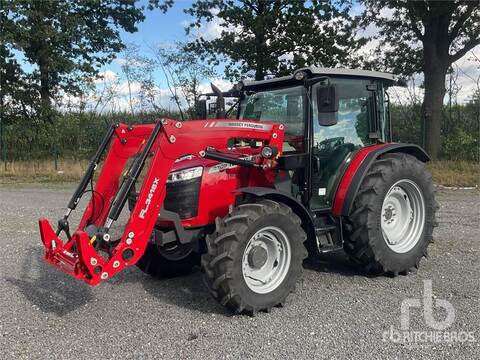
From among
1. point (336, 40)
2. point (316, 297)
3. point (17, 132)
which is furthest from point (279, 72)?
point (316, 297)

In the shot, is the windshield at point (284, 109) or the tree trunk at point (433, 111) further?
the tree trunk at point (433, 111)

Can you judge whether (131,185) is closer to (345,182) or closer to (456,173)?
(345,182)

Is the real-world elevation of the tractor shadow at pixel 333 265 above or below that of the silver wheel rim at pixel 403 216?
below

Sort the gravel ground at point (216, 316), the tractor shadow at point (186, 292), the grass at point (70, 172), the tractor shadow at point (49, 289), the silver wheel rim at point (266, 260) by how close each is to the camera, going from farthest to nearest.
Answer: the grass at point (70, 172)
the tractor shadow at point (49, 289)
the tractor shadow at point (186, 292)
the silver wheel rim at point (266, 260)
the gravel ground at point (216, 316)

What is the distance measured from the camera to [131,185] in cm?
398

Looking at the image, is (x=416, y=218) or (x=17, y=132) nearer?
(x=416, y=218)

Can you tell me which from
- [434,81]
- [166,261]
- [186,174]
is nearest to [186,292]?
[166,261]

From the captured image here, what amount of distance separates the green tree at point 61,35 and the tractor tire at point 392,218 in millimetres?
18104

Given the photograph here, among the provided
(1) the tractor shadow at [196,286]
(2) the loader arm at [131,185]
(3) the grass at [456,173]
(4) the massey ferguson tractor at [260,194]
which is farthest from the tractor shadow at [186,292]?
(3) the grass at [456,173]

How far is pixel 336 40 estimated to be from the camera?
17.6 m

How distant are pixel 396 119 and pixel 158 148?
44.4 feet

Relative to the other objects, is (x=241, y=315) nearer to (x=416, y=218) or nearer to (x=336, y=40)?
(x=416, y=218)

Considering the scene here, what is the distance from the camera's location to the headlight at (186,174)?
4.35m

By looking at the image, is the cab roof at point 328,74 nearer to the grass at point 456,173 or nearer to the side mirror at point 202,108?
the side mirror at point 202,108
